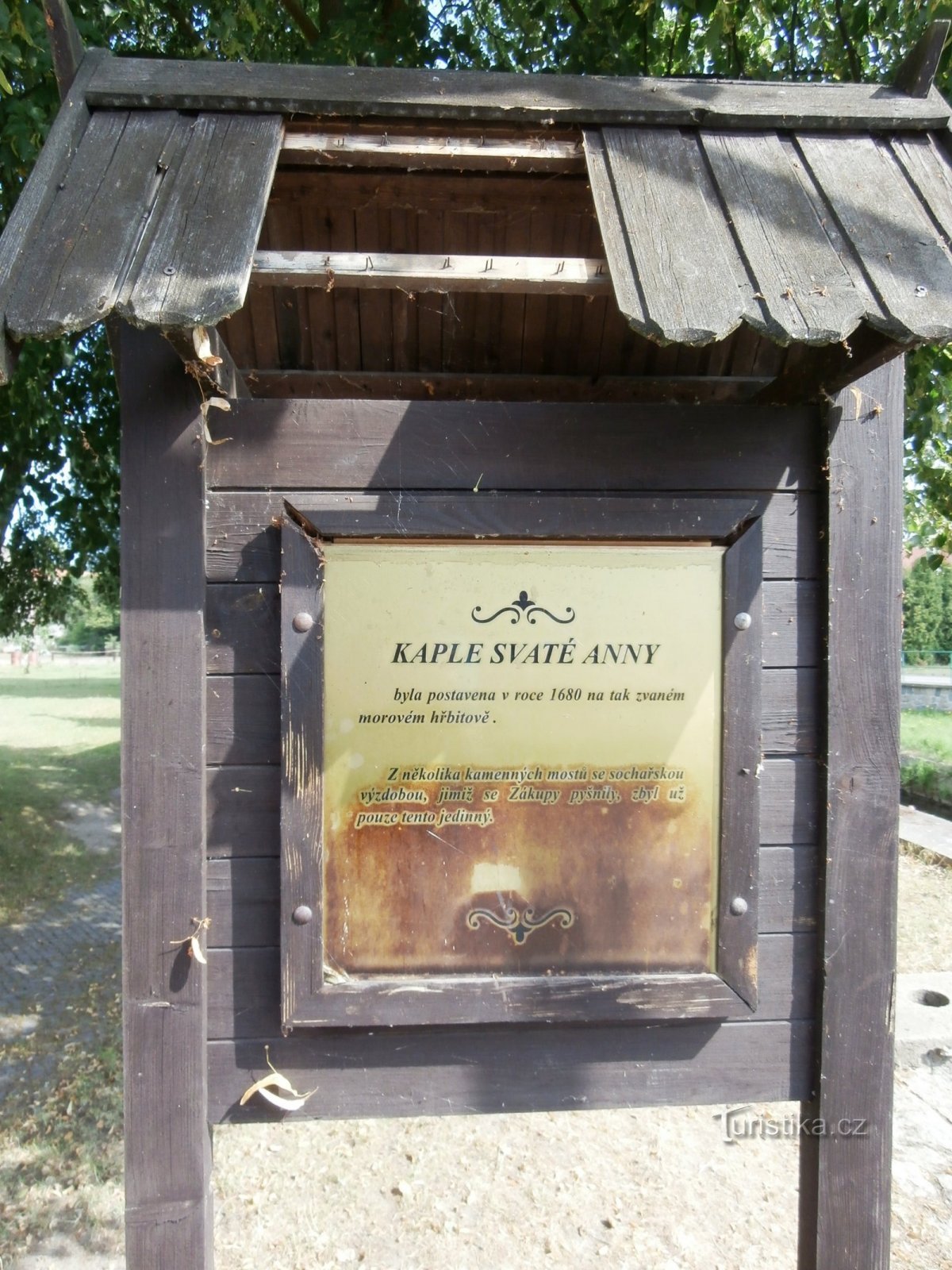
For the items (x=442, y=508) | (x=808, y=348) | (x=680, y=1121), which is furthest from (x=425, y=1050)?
(x=680, y=1121)

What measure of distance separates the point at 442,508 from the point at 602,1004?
1.09 meters

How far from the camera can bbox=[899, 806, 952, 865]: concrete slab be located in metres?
7.86

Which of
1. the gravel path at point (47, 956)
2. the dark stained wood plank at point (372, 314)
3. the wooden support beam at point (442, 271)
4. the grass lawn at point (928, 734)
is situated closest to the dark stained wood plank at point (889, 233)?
the wooden support beam at point (442, 271)

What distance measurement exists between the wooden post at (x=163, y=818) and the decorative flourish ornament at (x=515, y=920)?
563 millimetres

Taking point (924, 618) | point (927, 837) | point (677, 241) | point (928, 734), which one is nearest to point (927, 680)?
point (924, 618)

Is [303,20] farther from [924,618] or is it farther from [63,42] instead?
[924,618]

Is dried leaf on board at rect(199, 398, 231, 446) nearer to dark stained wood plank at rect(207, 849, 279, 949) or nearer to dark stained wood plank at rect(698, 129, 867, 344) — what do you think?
dark stained wood plank at rect(207, 849, 279, 949)

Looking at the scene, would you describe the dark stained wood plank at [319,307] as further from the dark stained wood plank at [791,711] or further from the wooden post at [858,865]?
the dark stained wood plank at [791,711]

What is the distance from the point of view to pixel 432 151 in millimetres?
1662

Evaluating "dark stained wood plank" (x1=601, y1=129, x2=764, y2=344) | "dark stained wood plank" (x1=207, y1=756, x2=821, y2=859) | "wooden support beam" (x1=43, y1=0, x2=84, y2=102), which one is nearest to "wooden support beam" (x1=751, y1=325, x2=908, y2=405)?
"dark stained wood plank" (x1=601, y1=129, x2=764, y2=344)

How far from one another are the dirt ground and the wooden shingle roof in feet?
8.66

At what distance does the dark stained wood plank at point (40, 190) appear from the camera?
4.36 feet

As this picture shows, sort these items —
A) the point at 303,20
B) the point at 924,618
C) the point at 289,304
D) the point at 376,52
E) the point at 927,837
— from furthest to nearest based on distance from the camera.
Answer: the point at 924,618
the point at 927,837
the point at 303,20
the point at 376,52
the point at 289,304

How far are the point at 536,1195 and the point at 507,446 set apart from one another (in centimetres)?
309
